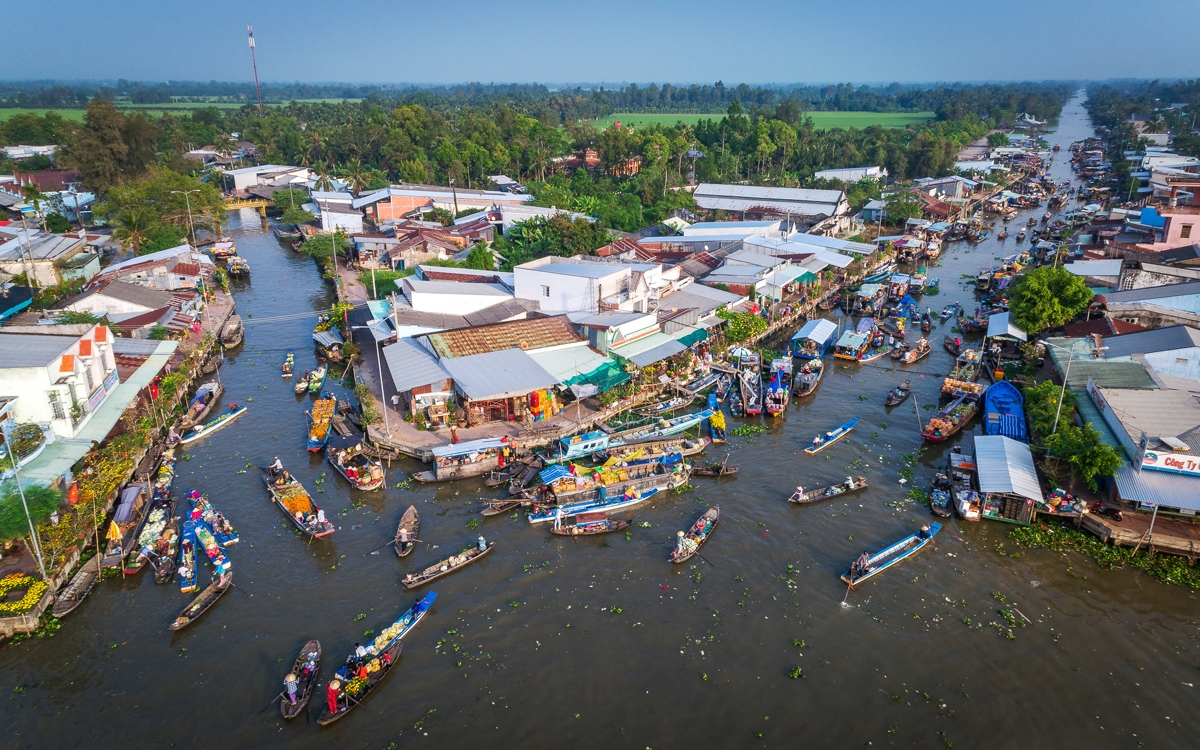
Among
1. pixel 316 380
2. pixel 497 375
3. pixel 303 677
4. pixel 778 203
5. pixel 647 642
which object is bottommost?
pixel 647 642

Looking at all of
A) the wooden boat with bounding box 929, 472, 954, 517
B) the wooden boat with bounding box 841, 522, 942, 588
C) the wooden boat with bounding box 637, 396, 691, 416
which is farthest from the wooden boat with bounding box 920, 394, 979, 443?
the wooden boat with bounding box 637, 396, 691, 416

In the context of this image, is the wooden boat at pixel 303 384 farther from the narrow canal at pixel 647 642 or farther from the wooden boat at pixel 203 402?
the narrow canal at pixel 647 642

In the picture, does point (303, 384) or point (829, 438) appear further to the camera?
point (303, 384)

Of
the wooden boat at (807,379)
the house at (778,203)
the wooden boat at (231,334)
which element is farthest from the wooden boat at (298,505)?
the house at (778,203)

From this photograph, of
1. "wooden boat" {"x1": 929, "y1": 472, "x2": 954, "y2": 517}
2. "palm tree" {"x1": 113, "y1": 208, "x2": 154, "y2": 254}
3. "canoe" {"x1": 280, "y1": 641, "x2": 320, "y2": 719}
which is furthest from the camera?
"palm tree" {"x1": 113, "y1": 208, "x2": 154, "y2": 254}

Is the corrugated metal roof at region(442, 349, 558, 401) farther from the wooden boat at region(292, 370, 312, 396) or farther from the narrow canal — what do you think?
the wooden boat at region(292, 370, 312, 396)

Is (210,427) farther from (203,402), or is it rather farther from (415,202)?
(415,202)

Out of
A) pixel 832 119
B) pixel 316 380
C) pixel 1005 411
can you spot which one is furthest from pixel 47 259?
pixel 832 119
